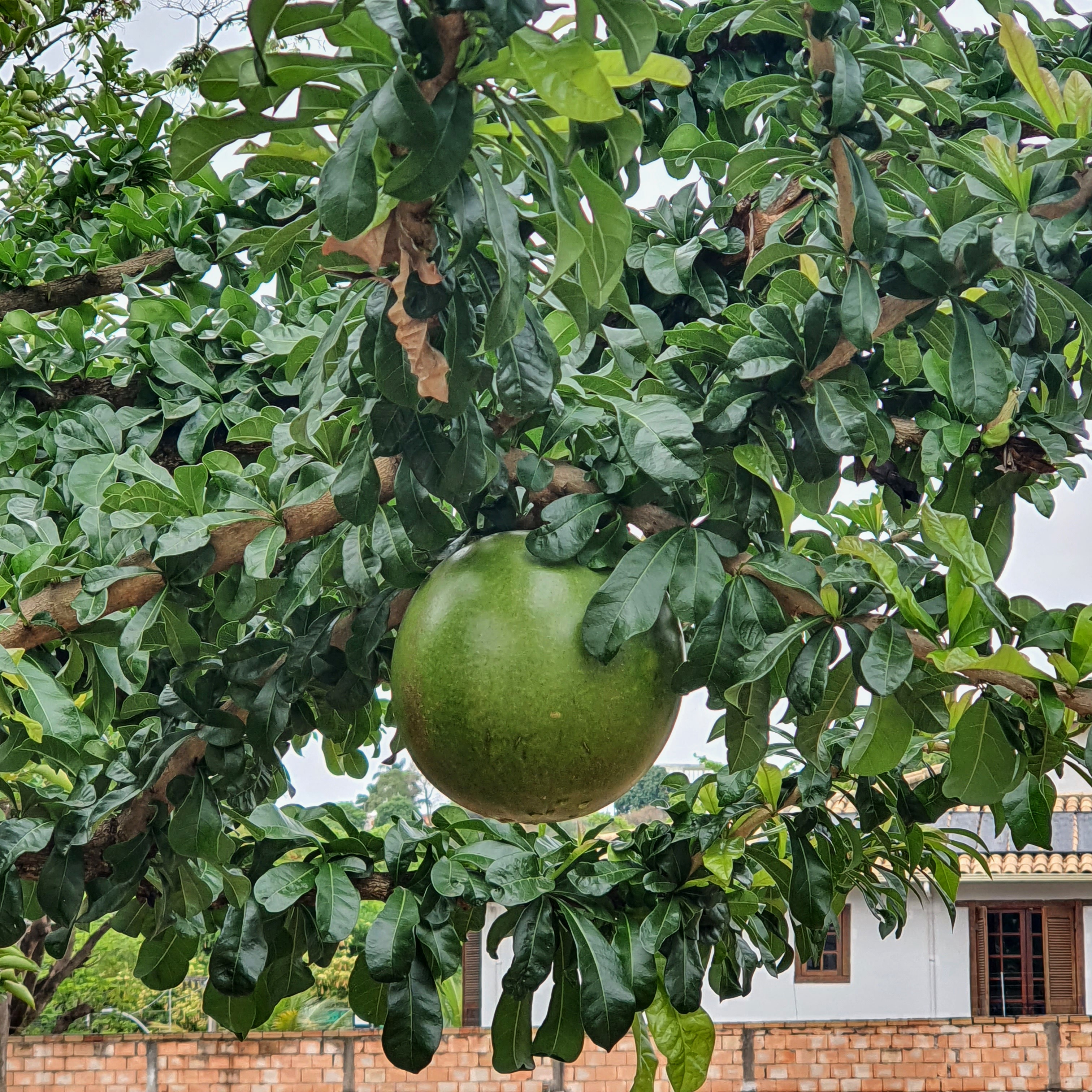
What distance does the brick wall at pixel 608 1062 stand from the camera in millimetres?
7117

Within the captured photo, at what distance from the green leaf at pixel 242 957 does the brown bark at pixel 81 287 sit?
1071 mm

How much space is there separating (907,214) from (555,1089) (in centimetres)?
730

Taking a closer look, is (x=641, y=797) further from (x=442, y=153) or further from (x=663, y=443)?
(x=442, y=153)

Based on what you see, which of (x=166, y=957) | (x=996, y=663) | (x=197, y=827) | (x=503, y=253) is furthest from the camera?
(x=166, y=957)

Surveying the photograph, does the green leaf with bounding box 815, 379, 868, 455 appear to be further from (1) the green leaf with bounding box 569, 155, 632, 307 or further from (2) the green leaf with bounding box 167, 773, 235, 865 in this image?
(2) the green leaf with bounding box 167, 773, 235, 865

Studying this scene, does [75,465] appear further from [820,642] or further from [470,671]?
[820,642]

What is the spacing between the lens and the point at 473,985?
990cm

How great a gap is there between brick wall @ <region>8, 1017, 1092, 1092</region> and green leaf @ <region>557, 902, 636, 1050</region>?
581 centimetres

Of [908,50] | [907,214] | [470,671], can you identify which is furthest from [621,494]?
[908,50]

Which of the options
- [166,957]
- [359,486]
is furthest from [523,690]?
[166,957]

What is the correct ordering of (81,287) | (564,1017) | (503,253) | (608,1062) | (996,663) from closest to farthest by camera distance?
(503,253), (996,663), (564,1017), (81,287), (608,1062)

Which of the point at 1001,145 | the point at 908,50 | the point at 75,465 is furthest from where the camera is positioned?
the point at 75,465

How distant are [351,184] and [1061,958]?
10.7 meters

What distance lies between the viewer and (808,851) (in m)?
1.66
